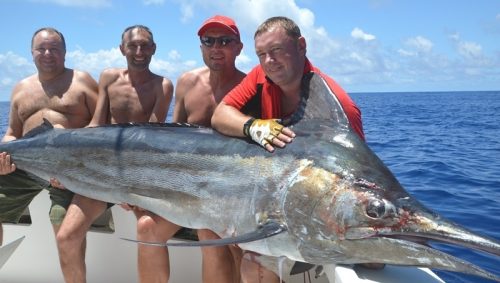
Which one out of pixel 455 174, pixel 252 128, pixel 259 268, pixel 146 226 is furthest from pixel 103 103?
pixel 455 174

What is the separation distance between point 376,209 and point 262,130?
674mm

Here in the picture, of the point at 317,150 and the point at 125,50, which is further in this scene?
the point at 125,50

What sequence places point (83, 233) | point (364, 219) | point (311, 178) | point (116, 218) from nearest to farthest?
point (364, 219), point (311, 178), point (83, 233), point (116, 218)

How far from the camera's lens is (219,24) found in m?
2.94

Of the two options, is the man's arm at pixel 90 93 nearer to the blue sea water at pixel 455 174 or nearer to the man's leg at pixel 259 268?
the man's leg at pixel 259 268

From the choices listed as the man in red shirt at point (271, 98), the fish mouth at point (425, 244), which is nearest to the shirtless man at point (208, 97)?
the man in red shirt at point (271, 98)

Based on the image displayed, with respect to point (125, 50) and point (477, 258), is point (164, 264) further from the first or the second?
point (477, 258)

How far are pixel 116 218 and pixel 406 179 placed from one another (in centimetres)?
630

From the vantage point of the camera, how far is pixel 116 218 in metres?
3.05

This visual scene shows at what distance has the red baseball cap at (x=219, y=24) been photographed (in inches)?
116

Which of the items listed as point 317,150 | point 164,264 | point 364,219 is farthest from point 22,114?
point 364,219

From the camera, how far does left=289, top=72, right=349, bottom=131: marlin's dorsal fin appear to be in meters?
2.12

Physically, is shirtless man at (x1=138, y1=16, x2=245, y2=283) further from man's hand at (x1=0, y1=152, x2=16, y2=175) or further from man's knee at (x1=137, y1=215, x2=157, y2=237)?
man's hand at (x1=0, y1=152, x2=16, y2=175)

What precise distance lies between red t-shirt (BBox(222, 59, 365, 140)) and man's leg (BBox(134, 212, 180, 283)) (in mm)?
758
